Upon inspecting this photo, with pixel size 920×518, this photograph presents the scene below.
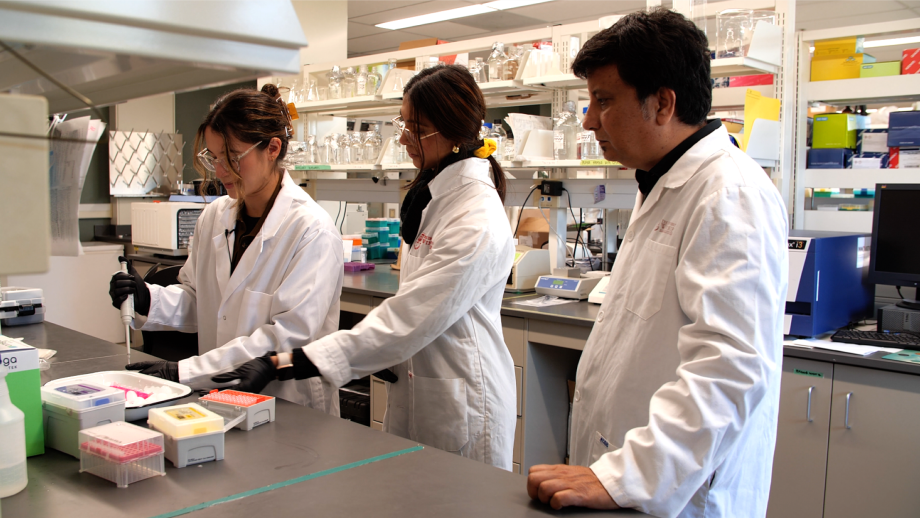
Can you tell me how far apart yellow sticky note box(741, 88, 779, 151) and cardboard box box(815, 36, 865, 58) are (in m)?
0.49

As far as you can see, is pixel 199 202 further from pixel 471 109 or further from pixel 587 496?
pixel 587 496

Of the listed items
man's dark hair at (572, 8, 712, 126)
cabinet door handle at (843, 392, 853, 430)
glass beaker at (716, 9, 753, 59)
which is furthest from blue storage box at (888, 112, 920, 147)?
man's dark hair at (572, 8, 712, 126)

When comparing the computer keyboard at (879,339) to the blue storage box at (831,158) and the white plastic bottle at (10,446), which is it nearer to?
the blue storage box at (831,158)

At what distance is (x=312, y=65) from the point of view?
4.62 meters

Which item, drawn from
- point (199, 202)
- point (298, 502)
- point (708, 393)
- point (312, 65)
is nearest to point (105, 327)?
point (199, 202)

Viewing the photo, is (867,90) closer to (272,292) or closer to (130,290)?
(272,292)

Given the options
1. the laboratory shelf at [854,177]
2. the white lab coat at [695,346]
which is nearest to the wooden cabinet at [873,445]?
the laboratory shelf at [854,177]

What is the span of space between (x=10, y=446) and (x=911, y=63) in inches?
136

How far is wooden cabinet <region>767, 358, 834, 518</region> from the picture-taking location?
2287mm

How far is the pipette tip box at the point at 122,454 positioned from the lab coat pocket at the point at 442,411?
66 cm

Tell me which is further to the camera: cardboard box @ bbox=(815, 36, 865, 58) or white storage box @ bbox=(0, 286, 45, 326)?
cardboard box @ bbox=(815, 36, 865, 58)

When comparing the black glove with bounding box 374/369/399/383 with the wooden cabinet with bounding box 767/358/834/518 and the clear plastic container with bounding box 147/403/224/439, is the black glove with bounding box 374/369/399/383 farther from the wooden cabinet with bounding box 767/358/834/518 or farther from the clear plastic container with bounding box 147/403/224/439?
the wooden cabinet with bounding box 767/358/834/518

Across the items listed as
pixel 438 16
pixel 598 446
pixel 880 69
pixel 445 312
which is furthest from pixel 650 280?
pixel 438 16

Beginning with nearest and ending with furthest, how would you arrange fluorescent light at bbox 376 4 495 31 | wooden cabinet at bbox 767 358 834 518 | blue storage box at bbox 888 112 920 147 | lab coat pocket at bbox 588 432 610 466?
lab coat pocket at bbox 588 432 610 466, wooden cabinet at bbox 767 358 834 518, blue storage box at bbox 888 112 920 147, fluorescent light at bbox 376 4 495 31
